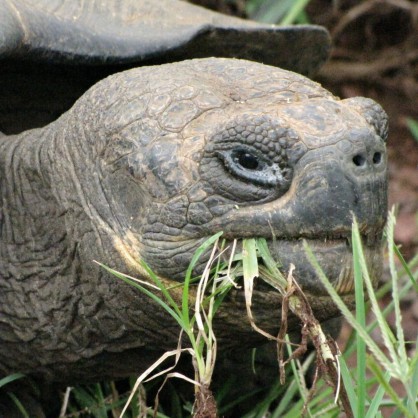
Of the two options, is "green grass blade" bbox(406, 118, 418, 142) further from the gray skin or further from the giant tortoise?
the gray skin

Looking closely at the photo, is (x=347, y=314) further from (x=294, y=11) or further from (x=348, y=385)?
(x=294, y=11)

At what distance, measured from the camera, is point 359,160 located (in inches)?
75.5

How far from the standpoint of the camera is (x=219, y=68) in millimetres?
2229

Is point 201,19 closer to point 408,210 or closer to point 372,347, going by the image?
point 372,347

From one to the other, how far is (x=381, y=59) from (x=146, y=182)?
339 cm

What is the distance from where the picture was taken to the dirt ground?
500 centimetres

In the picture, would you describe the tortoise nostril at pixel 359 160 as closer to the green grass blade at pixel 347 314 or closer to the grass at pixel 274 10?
the green grass blade at pixel 347 314

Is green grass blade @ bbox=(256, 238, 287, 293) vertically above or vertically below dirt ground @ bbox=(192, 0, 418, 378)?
above

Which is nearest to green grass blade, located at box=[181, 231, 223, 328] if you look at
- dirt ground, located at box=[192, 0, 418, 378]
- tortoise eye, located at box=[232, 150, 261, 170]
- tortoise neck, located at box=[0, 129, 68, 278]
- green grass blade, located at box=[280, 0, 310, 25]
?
tortoise eye, located at box=[232, 150, 261, 170]

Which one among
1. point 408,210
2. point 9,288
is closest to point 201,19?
point 9,288

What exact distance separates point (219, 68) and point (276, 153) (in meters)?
0.36

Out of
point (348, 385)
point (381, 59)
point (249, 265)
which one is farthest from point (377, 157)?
point (381, 59)

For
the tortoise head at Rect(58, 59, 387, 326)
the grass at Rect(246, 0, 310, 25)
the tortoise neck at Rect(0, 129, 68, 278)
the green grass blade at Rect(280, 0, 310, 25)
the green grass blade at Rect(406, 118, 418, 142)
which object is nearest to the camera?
the tortoise head at Rect(58, 59, 387, 326)

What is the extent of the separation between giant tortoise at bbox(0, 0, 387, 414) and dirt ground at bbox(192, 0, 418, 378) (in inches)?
89.4
